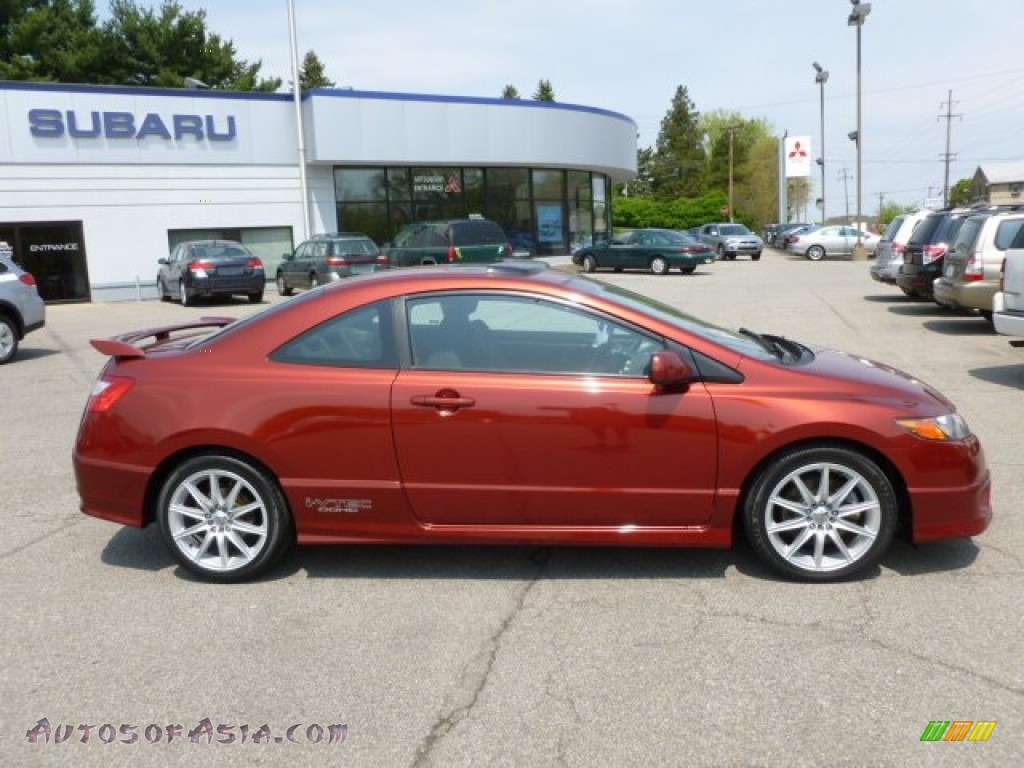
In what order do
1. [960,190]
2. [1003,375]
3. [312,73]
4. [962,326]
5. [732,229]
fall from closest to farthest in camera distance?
[1003,375], [962,326], [732,229], [312,73], [960,190]

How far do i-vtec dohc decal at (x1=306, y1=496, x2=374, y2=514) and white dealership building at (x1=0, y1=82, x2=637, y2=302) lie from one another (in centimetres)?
2144

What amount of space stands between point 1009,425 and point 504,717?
5.86 metres

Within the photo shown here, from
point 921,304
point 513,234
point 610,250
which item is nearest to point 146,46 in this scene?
point 513,234

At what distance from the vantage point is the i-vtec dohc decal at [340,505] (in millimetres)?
4387

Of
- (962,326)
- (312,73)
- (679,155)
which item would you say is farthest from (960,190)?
(962,326)

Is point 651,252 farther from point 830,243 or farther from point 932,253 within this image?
point 932,253

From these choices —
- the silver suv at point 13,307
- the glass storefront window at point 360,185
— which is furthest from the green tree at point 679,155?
the silver suv at point 13,307

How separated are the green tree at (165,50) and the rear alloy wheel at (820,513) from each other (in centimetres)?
4501

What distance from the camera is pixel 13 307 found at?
1267 cm

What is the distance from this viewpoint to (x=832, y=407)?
4168 millimetres

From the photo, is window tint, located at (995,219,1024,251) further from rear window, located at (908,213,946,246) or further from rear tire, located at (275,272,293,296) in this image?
rear tire, located at (275,272,293,296)

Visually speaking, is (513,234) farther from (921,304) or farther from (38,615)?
(38,615)

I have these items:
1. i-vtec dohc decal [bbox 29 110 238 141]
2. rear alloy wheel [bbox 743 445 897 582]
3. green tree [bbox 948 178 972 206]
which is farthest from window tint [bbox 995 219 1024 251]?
green tree [bbox 948 178 972 206]

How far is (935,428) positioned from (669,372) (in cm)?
124
